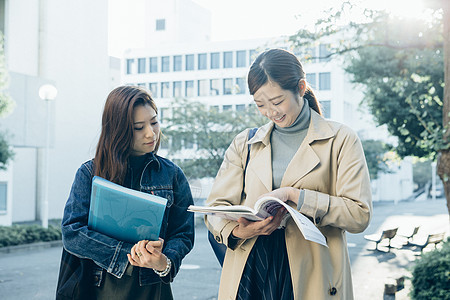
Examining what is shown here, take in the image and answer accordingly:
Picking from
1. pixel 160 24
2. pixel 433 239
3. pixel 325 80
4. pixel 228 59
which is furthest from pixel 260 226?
pixel 160 24

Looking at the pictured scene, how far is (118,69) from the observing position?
66188 millimetres

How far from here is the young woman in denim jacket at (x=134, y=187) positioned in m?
2.22

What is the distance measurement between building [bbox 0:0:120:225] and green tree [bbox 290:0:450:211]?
1404 cm

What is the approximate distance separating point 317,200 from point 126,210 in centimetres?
75

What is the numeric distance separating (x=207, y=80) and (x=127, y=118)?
56.7m

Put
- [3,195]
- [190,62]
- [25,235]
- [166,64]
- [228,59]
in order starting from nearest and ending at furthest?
1. [25,235]
2. [3,195]
3. [228,59]
4. [190,62]
5. [166,64]

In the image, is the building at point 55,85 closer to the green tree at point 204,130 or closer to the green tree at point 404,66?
the green tree at point 204,130

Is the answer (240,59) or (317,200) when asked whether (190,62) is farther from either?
(317,200)

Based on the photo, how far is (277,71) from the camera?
2.35 meters

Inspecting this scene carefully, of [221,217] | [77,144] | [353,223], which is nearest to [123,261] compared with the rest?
[221,217]

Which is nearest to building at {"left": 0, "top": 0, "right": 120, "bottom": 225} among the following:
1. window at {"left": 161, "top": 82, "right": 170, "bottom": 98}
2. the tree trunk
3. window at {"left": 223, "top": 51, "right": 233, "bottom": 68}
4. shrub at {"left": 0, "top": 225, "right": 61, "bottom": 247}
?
shrub at {"left": 0, "top": 225, "right": 61, "bottom": 247}

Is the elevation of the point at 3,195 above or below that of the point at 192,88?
below

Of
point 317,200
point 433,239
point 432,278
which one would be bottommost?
point 433,239

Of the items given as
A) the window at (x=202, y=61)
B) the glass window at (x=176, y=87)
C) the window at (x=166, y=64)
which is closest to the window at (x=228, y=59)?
the window at (x=202, y=61)
